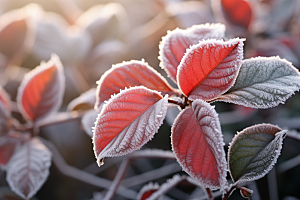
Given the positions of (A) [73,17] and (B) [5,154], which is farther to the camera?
(A) [73,17]

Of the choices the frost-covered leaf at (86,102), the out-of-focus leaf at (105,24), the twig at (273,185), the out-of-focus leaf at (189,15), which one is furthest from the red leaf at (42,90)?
the twig at (273,185)

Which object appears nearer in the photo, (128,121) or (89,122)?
(128,121)

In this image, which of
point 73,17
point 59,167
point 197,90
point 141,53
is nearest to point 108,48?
point 141,53

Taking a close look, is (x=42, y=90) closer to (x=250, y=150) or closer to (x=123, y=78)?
(x=123, y=78)

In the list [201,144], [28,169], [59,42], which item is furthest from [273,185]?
[59,42]

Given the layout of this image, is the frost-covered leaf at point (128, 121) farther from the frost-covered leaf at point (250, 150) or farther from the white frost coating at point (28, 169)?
the white frost coating at point (28, 169)

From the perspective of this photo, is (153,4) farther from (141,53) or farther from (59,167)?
(59,167)

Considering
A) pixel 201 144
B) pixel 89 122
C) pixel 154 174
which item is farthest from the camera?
pixel 154 174
